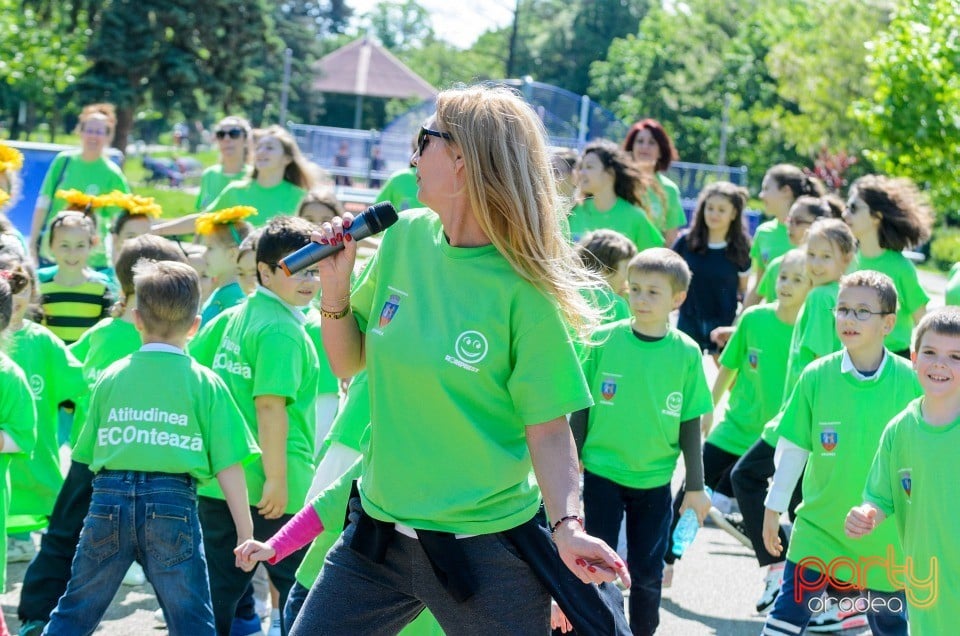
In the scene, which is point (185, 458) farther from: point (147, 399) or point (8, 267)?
point (8, 267)

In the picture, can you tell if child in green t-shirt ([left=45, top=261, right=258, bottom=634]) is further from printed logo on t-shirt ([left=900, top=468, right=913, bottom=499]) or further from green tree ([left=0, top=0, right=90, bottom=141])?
green tree ([left=0, top=0, right=90, bottom=141])

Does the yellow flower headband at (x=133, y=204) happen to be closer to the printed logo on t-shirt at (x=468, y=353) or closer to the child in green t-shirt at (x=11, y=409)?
the child in green t-shirt at (x=11, y=409)

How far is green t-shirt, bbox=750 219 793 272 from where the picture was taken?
907 centimetres

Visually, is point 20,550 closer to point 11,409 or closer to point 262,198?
point 11,409

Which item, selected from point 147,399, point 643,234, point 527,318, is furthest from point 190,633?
point 643,234

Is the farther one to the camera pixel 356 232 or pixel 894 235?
pixel 894 235

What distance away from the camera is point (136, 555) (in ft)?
13.9

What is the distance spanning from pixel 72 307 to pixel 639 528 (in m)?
3.37

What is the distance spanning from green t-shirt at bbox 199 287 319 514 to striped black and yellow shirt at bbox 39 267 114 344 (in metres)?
2.14

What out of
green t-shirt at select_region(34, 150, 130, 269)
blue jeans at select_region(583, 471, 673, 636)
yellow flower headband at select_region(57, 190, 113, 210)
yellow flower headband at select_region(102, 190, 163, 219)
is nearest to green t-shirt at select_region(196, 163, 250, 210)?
green t-shirt at select_region(34, 150, 130, 269)

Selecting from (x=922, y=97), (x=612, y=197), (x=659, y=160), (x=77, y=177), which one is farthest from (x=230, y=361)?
(x=922, y=97)

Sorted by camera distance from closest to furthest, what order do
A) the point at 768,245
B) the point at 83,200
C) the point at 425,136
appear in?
the point at 425,136 < the point at 83,200 < the point at 768,245

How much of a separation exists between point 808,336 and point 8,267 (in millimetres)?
3600

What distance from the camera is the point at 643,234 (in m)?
8.28
